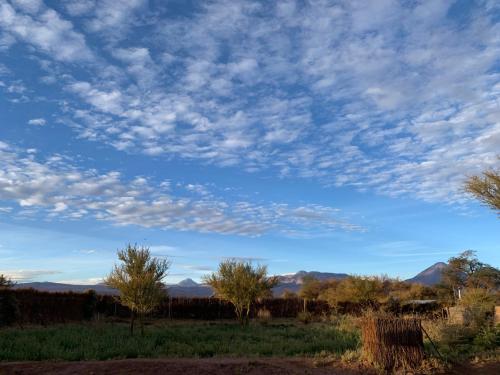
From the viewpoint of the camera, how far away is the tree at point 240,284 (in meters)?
31.6

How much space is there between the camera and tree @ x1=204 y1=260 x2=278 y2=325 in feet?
104

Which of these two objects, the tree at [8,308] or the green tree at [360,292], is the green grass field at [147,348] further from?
the green tree at [360,292]

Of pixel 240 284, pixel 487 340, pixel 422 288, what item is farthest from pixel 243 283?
pixel 422 288

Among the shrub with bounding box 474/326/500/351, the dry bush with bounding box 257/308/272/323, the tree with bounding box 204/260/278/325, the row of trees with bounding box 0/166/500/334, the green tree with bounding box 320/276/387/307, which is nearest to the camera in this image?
the shrub with bounding box 474/326/500/351

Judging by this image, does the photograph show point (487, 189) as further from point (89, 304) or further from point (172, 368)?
point (89, 304)

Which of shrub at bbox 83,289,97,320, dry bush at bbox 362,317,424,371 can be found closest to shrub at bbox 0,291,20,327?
shrub at bbox 83,289,97,320

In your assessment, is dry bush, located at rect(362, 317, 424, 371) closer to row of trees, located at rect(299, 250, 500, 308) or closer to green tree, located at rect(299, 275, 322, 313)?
row of trees, located at rect(299, 250, 500, 308)

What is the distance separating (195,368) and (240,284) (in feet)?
64.0

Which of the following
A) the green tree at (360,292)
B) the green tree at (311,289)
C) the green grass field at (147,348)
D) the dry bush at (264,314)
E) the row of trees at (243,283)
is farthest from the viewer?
the green tree at (311,289)

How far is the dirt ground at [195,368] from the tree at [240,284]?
60.4 ft

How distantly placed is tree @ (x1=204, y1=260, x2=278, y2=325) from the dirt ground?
725 inches

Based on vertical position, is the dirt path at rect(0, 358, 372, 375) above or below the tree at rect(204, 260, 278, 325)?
below

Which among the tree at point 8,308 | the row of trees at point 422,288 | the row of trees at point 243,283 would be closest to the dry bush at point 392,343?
the row of trees at point 243,283

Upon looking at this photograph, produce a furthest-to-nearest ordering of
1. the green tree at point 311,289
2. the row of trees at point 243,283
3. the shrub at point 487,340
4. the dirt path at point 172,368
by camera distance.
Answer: the green tree at point 311,289, the row of trees at point 243,283, the shrub at point 487,340, the dirt path at point 172,368
